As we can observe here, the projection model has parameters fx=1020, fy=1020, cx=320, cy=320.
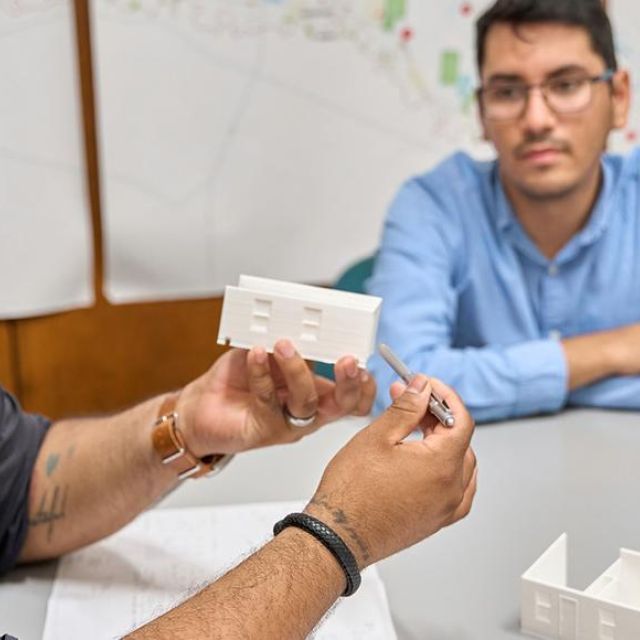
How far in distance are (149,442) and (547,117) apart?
96 cm

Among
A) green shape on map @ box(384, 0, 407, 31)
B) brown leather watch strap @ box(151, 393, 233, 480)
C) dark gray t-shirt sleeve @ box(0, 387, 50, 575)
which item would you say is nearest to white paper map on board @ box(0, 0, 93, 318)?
green shape on map @ box(384, 0, 407, 31)

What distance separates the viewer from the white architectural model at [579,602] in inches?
36.3

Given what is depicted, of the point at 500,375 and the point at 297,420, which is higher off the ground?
the point at 297,420

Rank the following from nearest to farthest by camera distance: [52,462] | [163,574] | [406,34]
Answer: [163,574] → [52,462] → [406,34]

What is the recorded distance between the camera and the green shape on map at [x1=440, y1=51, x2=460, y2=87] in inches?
95.5

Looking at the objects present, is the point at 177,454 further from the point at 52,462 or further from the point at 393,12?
the point at 393,12

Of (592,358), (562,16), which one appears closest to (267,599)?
(592,358)

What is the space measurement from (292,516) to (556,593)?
28 centimetres

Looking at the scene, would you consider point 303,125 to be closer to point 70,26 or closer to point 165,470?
point 70,26

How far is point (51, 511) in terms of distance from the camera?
1.17 m

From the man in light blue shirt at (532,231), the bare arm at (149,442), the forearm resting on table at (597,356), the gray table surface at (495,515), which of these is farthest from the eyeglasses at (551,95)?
the bare arm at (149,442)

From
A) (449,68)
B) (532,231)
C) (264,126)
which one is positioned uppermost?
(449,68)

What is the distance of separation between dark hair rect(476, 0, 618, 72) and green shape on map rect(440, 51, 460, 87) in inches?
21.1

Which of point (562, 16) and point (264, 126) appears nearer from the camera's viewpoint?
point (562, 16)
